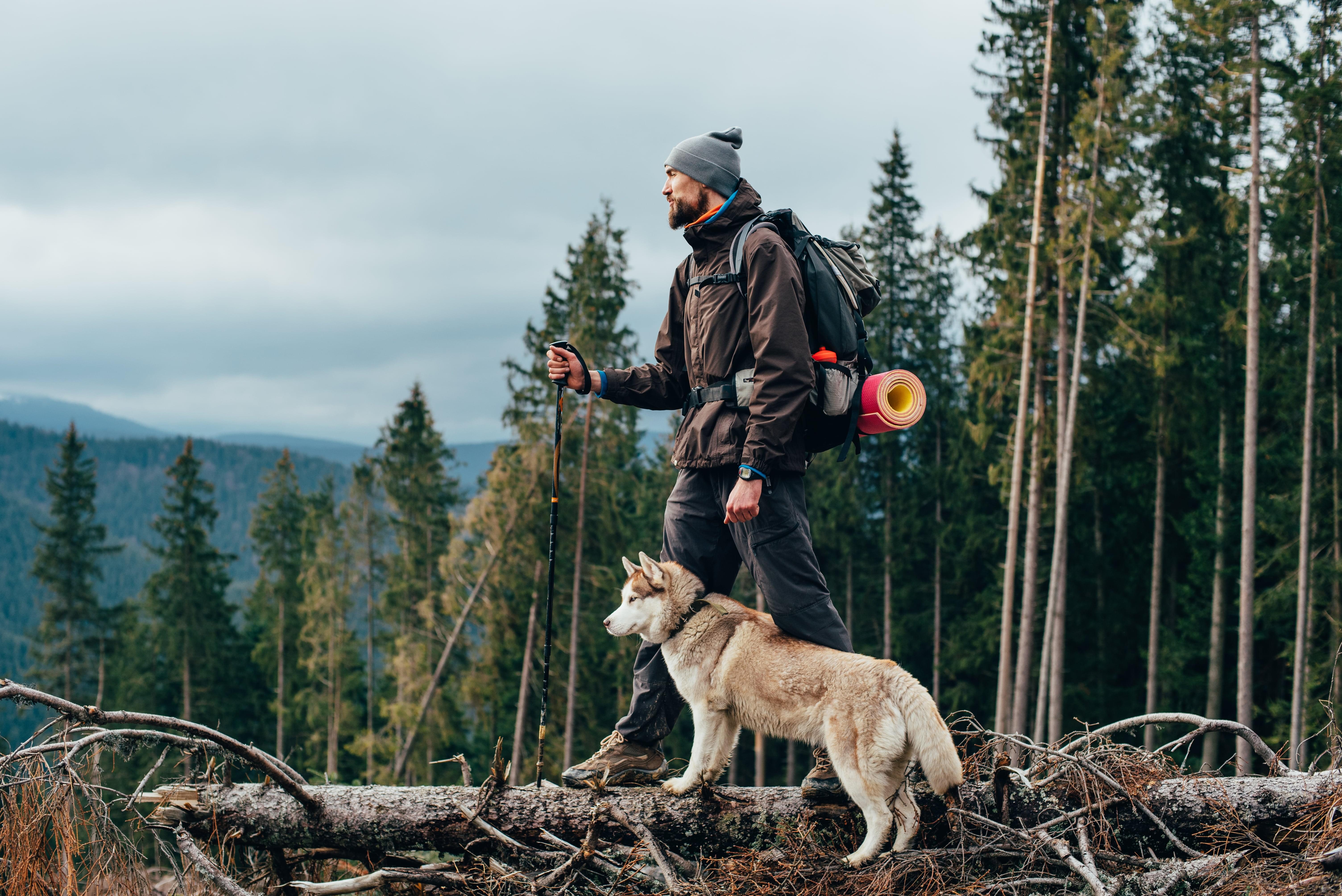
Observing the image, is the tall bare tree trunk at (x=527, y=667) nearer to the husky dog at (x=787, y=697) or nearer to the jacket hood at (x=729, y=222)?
the husky dog at (x=787, y=697)

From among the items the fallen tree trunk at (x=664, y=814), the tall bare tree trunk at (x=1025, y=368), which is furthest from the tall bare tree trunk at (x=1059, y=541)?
the fallen tree trunk at (x=664, y=814)

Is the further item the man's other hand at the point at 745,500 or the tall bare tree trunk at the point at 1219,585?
the tall bare tree trunk at the point at 1219,585

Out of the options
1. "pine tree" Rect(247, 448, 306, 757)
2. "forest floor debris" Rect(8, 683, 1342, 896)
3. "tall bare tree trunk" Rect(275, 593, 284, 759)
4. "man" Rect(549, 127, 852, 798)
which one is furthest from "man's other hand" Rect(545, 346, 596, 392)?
"pine tree" Rect(247, 448, 306, 757)

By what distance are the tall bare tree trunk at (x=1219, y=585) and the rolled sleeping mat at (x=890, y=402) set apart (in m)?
22.6

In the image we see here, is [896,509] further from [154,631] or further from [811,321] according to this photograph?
[154,631]

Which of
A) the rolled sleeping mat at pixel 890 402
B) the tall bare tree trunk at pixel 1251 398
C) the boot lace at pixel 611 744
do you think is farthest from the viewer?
the tall bare tree trunk at pixel 1251 398

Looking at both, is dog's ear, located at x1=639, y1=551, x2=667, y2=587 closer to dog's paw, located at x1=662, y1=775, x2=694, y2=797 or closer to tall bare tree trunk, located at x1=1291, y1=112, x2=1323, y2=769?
dog's paw, located at x1=662, y1=775, x2=694, y2=797

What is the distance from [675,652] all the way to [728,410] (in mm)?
1219

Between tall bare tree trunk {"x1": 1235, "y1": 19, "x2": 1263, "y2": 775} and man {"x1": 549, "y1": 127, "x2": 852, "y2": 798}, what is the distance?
1464cm

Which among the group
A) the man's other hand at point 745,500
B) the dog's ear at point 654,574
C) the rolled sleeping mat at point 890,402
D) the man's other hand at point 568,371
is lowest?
the dog's ear at point 654,574

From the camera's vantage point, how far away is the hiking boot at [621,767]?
4438 millimetres

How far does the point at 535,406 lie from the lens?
2317 centimetres

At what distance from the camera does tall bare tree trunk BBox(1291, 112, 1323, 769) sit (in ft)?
60.3

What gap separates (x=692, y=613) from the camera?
14.9 ft
